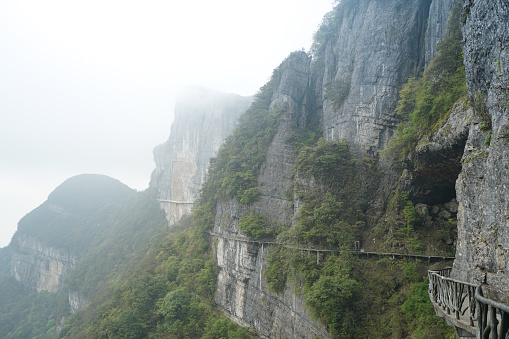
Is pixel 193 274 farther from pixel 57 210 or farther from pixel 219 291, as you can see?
pixel 57 210

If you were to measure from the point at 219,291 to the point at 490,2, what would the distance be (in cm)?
2428

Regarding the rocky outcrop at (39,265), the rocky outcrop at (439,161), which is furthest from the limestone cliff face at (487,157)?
the rocky outcrop at (39,265)

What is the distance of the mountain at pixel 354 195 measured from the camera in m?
7.86

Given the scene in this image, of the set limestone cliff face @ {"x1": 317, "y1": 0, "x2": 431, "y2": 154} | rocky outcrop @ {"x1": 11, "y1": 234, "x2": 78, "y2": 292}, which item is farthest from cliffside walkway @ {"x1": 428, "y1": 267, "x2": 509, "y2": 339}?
rocky outcrop @ {"x1": 11, "y1": 234, "x2": 78, "y2": 292}

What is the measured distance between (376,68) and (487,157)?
15.5 meters

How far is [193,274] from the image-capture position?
2573 cm

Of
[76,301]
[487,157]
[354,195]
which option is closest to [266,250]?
[354,195]

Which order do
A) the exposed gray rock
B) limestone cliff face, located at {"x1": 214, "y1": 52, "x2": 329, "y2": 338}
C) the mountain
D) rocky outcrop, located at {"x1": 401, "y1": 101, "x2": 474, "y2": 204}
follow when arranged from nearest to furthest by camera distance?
1. the mountain
2. rocky outcrop, located at {"x1": 401, "y1": 101, "x2": 474, "y2": 204}
3. limestone cliff face, located at {"x1": 214, "y1": 52, "x2": 329, "y2": 338}
4. the exposed gray rock

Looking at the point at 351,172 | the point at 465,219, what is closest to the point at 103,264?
the point at 351,172

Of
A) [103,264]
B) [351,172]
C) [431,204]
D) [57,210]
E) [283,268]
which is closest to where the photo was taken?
[431,204]

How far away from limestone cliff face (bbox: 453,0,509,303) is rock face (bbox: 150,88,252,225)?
47.9 metres

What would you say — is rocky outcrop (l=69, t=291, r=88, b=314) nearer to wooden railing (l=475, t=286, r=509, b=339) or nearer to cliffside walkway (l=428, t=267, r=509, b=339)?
cliffside walkway (l=428, t=267, r=509, b=339)

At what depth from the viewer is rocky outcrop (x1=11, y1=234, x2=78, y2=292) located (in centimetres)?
6912

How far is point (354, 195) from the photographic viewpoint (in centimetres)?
1816
